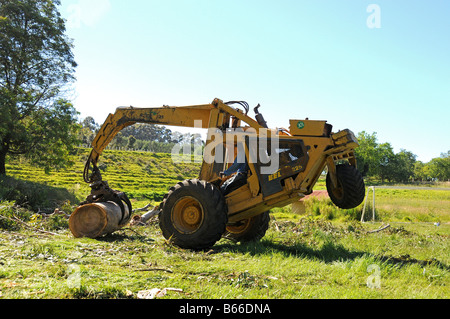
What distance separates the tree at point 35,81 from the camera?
82.7 ft

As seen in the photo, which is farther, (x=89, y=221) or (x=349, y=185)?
(x=89, y=221)

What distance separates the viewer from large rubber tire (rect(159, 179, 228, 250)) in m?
7.34

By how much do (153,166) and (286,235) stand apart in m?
52.2

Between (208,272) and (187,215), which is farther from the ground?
(187,215)

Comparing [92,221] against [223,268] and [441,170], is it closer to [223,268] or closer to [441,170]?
[223,268]

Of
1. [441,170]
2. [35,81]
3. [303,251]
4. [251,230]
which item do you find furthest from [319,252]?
[441,170]

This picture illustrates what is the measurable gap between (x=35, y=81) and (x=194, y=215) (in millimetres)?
25034

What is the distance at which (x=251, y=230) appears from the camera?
911 cm

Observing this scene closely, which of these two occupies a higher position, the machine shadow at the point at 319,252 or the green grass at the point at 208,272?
the green grass at the point at 208,272

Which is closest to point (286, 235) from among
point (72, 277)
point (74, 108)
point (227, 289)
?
point (227, 289)

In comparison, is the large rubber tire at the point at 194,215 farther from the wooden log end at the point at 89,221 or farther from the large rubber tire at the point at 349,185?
the large rubber tire at the point at 349,185

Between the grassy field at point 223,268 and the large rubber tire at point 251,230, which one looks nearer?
the grassy field at point 223,268
